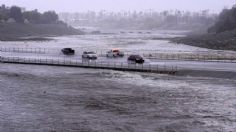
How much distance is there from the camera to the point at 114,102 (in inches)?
1321

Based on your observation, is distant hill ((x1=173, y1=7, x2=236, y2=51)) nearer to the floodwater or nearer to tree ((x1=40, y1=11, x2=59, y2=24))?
the floodwater

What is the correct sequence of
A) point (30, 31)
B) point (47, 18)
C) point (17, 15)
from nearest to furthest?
point (30, 31), point (17, 15), point (47, 18)

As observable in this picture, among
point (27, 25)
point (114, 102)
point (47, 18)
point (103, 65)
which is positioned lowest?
point (114, 102)

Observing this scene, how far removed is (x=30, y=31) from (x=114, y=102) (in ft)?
426

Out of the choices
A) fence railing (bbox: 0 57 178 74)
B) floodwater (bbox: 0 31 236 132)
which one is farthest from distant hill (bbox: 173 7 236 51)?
floodwater (bbox: 0 31 236 132)

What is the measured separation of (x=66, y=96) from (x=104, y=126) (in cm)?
992

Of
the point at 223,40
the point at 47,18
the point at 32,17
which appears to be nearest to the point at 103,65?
the point at 223,40

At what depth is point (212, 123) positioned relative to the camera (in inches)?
1080

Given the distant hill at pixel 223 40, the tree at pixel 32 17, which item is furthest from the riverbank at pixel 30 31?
the distant hill at pixel 223 40

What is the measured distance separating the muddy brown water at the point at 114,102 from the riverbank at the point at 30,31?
83.6m

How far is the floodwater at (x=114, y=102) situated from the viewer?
26.9m

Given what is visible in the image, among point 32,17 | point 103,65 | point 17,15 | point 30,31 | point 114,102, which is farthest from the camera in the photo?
point 32,17

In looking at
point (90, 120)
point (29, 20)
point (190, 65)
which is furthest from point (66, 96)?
point (29, 20)

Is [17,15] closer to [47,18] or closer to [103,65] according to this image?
[47,18]
